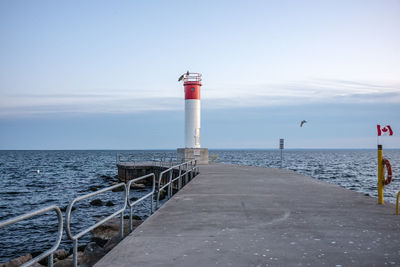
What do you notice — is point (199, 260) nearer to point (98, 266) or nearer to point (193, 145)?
point (98, 266)

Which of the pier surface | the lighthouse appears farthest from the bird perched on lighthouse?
the pier surface

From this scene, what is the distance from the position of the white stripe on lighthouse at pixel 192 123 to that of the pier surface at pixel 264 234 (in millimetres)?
15399

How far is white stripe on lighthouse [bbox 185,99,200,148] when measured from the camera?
2514 centimetres

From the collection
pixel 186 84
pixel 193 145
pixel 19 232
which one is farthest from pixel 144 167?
pixel 19 232

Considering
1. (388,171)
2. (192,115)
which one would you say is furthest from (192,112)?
(388,171)

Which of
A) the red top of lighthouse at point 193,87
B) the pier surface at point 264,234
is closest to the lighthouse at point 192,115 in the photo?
the red top of lighthouse at point 193,87

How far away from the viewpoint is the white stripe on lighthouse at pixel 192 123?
25.1m

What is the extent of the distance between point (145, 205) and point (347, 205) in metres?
10.7

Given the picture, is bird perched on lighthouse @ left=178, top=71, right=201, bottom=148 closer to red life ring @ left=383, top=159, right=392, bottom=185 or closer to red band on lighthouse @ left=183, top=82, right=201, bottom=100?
red band on lighthouse @ left=183, top=82, right=201, bottom=100

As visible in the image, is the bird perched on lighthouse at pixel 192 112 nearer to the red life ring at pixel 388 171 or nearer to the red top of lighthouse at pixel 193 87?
the red top of lighthouse at pixel 193 87

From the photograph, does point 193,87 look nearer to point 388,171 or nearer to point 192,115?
point 192,115

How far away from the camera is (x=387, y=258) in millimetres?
4734

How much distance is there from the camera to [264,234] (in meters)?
5.96

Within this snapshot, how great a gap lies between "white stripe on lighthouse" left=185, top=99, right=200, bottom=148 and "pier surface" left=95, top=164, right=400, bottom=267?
15399 mm
